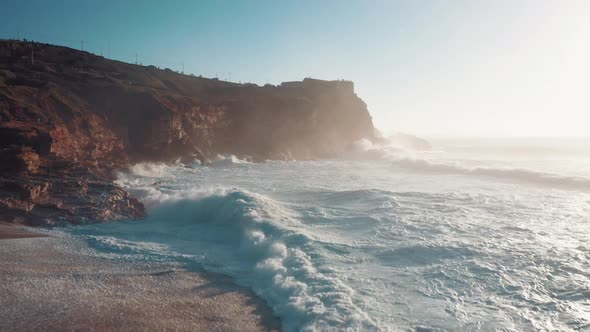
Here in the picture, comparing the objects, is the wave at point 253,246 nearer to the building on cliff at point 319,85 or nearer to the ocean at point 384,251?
the ocean at point 384,251

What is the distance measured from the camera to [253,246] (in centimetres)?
924

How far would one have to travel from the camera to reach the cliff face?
12227mm

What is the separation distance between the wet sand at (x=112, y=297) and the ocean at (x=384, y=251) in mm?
455

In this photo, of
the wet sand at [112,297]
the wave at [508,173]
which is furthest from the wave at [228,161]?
the wet sand at [112,297]

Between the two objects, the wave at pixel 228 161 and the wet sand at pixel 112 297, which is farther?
the wave at pixel 228 161

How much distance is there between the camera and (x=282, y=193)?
17812mm

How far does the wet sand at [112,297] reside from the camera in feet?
17.8

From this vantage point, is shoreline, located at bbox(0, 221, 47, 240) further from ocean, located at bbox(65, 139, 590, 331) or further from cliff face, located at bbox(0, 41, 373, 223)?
ocean, located at bbox(65, 139, 590, 331)

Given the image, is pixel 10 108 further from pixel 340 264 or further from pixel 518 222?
pixel 518 222

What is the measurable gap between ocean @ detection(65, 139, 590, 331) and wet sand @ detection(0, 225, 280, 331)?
45cm

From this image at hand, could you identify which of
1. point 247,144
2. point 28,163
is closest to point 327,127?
point 247,144

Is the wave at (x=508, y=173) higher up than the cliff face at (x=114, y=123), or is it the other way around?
the cliff face at (x=114, y=123)

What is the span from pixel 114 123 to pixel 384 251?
2123cm

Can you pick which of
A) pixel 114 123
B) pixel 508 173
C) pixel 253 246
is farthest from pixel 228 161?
pixel 253 246
